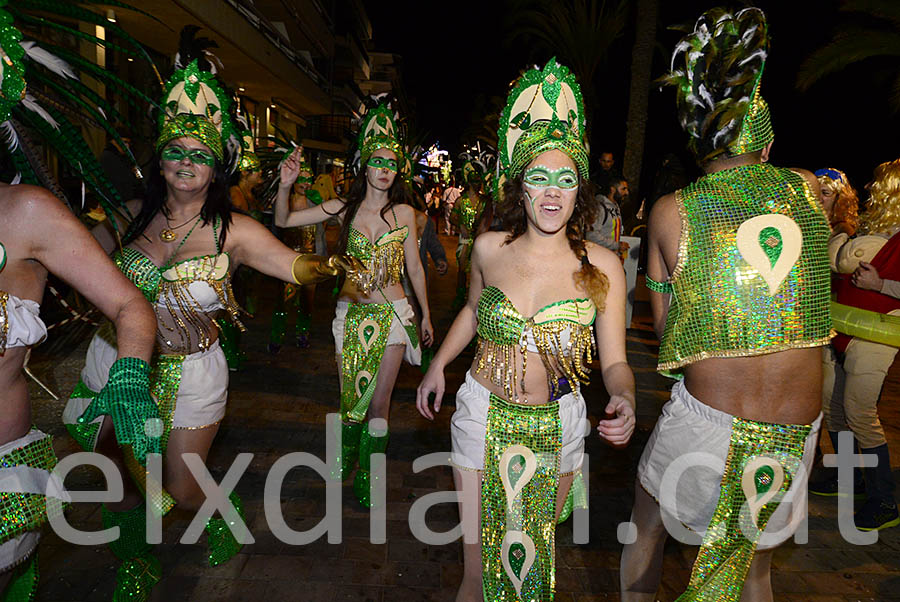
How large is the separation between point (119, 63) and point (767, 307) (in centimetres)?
1284

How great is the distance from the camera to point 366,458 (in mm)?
4391

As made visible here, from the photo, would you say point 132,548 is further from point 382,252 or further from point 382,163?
point 382,163

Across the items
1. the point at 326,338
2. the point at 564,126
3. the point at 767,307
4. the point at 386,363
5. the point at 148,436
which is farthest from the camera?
the point at 326,338

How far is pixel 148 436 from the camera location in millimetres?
2000

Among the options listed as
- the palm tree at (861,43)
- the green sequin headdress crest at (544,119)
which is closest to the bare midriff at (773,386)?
the green sequin headdress crest at (544,119)

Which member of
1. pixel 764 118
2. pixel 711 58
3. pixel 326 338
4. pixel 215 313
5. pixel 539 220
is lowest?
pixel 326 338

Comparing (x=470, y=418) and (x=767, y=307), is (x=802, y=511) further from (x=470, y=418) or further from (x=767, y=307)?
(x=470, y=418)

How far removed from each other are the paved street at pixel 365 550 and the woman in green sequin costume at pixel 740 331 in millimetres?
1086

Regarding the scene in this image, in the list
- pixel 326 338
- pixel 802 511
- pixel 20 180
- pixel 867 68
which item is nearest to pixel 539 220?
pixel 802 511

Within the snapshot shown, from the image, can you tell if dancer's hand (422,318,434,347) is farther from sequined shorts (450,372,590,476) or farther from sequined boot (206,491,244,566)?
sequined shorts (450,372,590,476)

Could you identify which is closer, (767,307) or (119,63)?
(767,307)

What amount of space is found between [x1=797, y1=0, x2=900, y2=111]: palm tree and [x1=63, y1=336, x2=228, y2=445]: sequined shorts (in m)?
13.8

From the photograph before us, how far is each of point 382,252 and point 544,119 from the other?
6.67ft

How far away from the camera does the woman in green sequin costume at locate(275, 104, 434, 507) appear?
4.39 meters
